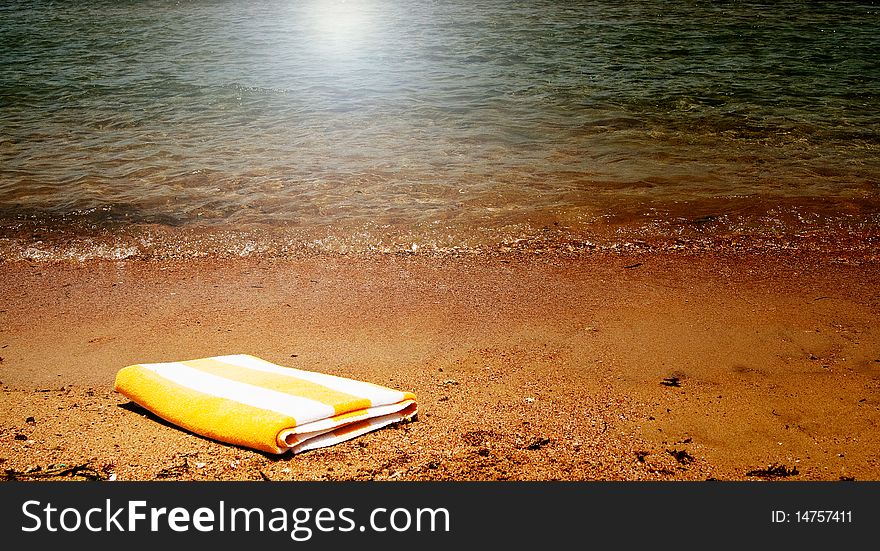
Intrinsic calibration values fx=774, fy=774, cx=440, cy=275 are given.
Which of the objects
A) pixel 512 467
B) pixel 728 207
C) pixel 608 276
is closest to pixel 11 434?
pixel 512 467

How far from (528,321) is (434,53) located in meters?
11.9

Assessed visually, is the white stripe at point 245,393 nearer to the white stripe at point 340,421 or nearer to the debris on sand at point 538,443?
the white stripe at point 340,421

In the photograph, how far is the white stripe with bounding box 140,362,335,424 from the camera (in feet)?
9.28

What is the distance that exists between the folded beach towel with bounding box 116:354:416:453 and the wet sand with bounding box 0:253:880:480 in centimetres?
6

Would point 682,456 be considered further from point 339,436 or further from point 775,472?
point 339,436

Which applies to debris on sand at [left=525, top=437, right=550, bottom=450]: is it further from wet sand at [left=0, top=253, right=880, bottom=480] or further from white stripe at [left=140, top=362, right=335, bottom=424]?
white stripe at [left=140, top=362, right=335, bottom=424]

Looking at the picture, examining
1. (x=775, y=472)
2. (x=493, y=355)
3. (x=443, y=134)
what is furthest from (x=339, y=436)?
(x=443, y=134)

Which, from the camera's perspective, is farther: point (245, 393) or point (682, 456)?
point (245, 393)

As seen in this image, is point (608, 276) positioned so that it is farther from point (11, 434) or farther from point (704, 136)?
point (704, 136)

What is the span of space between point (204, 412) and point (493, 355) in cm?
152

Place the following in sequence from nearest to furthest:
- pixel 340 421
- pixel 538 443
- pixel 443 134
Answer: pixel 340 421
pixel 538 443
pixel 443 134

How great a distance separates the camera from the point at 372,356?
3920mm

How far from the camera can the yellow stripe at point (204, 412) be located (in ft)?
9.05

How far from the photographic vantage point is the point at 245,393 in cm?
302
